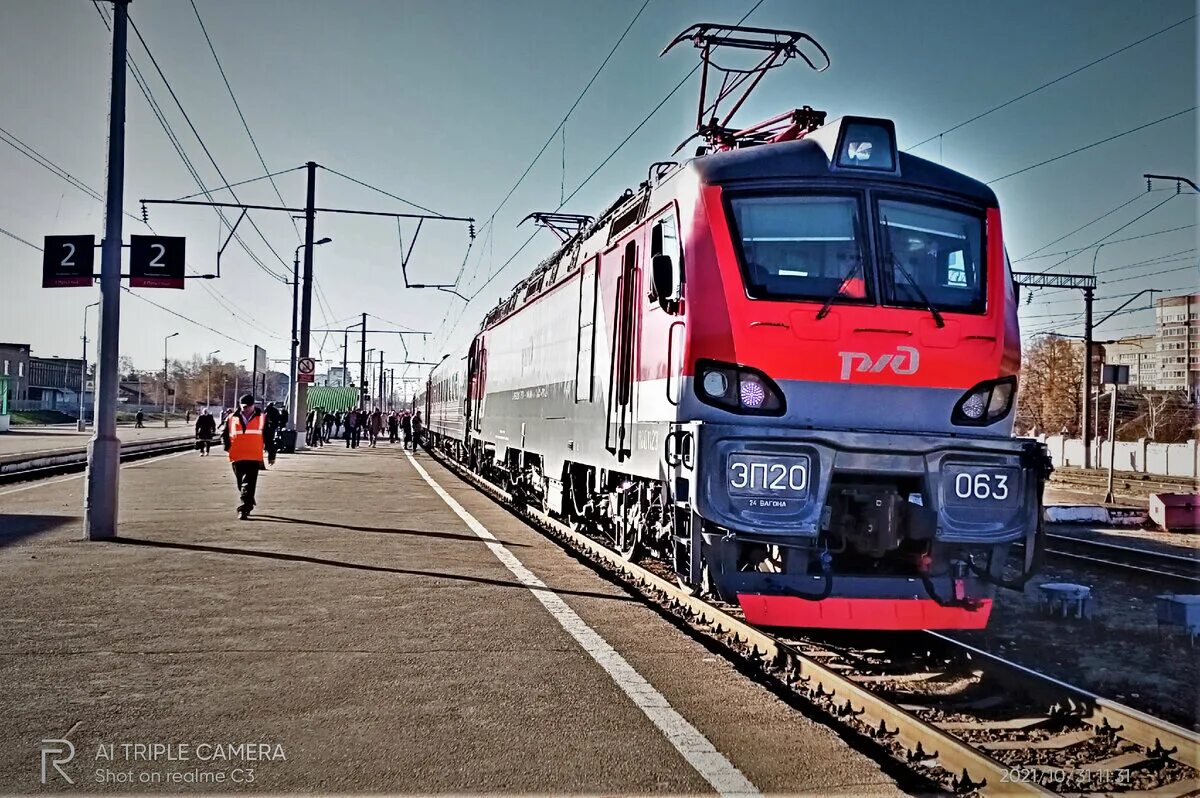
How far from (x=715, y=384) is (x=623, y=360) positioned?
1981 mm

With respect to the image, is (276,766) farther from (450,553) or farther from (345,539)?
(345,539)

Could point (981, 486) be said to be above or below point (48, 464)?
above

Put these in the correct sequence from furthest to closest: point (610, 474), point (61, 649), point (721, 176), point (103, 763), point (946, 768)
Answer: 1. point (610, 474)
2. point (721, 176)
3. point (61, 649)
4. point (946, 768)
5. point (103, 763)

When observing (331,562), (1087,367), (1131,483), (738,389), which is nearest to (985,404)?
(738,389)

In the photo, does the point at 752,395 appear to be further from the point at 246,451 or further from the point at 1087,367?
the point at 1087,367

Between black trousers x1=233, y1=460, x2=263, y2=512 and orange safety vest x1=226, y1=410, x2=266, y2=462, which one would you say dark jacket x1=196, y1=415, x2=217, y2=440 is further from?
black trousers x1=233, y1=460, x2=263, y2=512

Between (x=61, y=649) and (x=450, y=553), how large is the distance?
4.88 meters

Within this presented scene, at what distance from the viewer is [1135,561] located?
40.3 feet

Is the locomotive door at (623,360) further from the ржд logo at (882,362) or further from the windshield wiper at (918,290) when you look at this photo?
the windshield wiper at (918,290)

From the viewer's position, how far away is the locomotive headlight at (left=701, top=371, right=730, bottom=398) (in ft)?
20.8

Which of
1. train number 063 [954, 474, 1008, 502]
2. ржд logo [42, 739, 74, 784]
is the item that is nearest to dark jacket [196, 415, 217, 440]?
ржд logo [42, 739, 74, 784]

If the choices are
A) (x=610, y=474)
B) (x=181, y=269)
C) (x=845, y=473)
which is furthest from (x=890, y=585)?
(x=181, y=269)

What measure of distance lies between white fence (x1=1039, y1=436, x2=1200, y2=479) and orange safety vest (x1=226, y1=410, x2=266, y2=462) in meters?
25.4

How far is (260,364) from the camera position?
4066 cm
